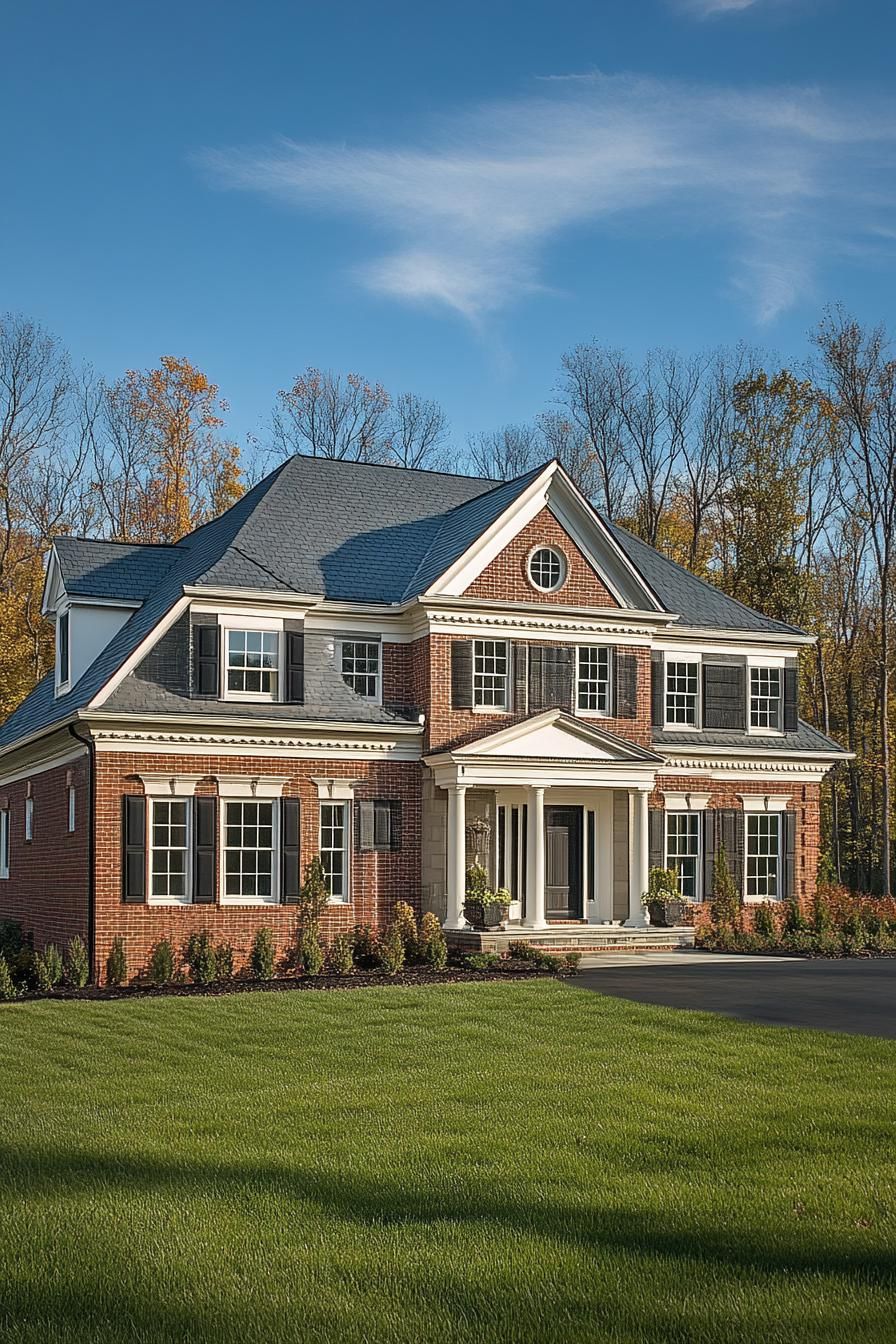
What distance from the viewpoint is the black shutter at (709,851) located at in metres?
29.2

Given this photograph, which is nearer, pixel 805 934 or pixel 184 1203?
pixel 184 1203

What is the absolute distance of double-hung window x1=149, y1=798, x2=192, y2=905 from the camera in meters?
23.7

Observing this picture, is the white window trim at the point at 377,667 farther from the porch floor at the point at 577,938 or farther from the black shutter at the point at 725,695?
the black shutter at the point at 725,695

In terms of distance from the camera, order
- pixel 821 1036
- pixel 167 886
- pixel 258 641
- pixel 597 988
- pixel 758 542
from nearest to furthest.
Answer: pixel 821 1036
pixel 597 988
pixel 167 886
pixel 258 641
pixel 758 542

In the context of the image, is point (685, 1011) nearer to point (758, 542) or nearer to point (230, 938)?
point (230, 938)

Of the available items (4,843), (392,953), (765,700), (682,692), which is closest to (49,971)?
(392,953)

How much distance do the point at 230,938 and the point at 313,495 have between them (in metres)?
9.53

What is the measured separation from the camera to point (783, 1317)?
21.8 ft

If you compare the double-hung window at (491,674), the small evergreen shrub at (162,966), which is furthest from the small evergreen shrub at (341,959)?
the double-hung window at (491,674)

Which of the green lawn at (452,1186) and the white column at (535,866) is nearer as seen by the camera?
the green lawn at (452,1186)

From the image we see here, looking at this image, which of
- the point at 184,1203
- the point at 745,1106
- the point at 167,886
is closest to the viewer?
the point at 184,1203

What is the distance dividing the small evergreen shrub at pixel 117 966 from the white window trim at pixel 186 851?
3.76 ft

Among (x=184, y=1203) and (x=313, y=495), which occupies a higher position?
(x=313, y=495)

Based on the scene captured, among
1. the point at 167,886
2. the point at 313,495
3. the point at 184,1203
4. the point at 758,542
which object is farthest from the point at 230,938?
the point at 758,542
